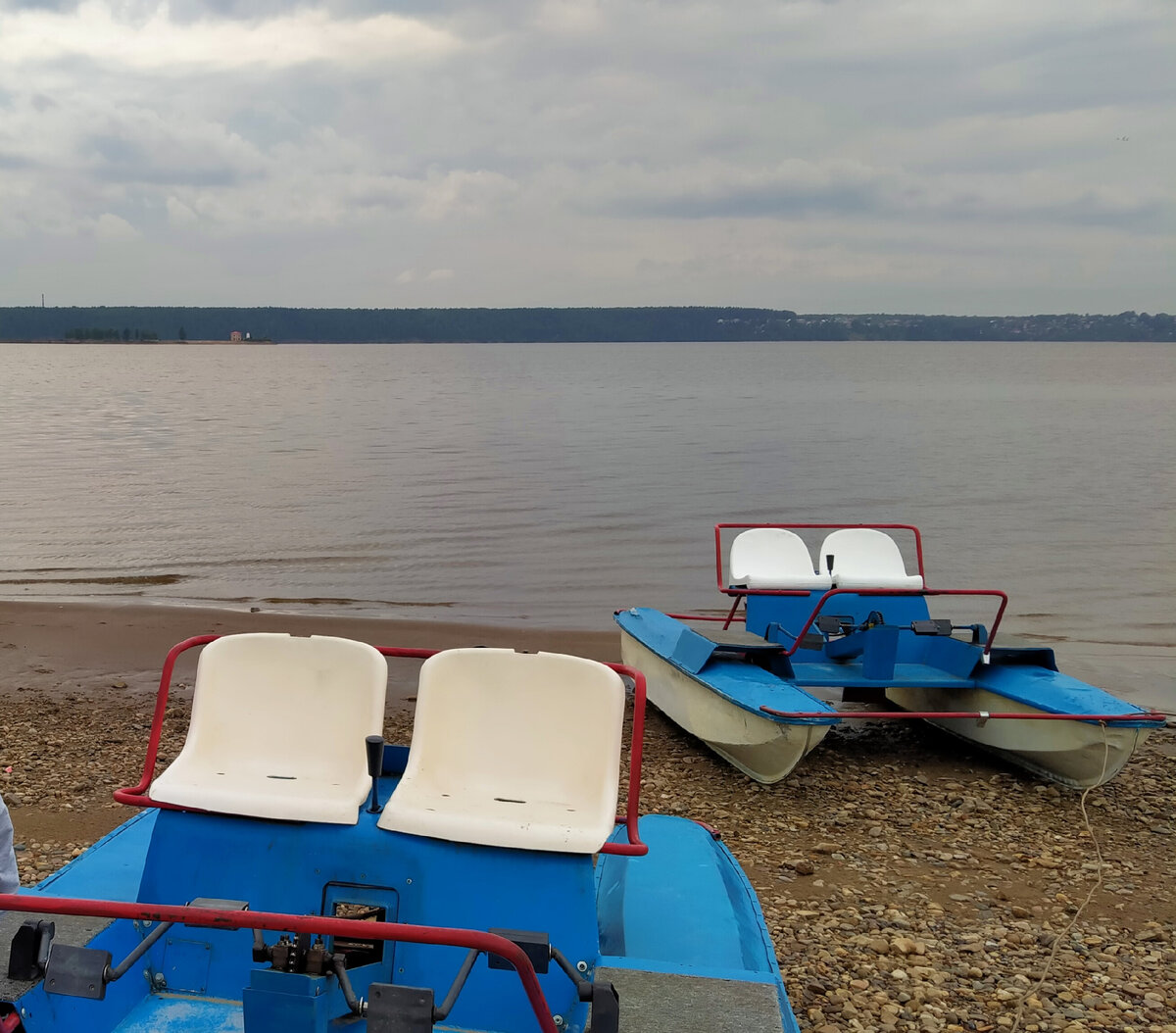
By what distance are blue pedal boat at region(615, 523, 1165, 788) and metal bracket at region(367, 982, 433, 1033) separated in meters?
4.94

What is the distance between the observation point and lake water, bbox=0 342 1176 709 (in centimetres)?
1488

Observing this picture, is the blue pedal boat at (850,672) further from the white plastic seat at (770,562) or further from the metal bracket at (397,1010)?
the metal bracket at (397,1010)

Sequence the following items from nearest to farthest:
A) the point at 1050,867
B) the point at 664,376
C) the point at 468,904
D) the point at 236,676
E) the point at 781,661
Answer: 1. the point at 468,904
2. the point at 236,676
3. the point at 1050,867
4. the point at 781,661
5. the point at 664,376

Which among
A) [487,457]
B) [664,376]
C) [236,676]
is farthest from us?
[664,376]

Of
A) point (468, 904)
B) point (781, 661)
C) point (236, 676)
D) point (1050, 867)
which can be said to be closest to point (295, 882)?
point (468, 904)

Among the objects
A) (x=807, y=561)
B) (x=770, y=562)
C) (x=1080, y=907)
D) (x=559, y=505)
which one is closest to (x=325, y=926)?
(x=1080, y=907)

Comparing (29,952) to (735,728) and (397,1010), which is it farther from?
(735,728)

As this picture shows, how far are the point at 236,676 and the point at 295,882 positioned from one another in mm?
831

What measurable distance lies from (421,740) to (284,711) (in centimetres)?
54

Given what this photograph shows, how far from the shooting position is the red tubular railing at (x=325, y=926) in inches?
83.7

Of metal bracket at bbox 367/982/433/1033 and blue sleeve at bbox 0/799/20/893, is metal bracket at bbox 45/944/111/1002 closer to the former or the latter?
metal bracket at bbox 367/982/433/1033

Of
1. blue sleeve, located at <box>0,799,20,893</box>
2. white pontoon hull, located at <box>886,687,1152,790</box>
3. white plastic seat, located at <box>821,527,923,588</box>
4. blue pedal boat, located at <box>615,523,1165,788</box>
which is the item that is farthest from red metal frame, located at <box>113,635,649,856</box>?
white plastic seat, located at <box>821,527,923,588</box>

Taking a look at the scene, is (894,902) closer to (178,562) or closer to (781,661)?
(781,661)

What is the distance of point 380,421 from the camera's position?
145 feet
